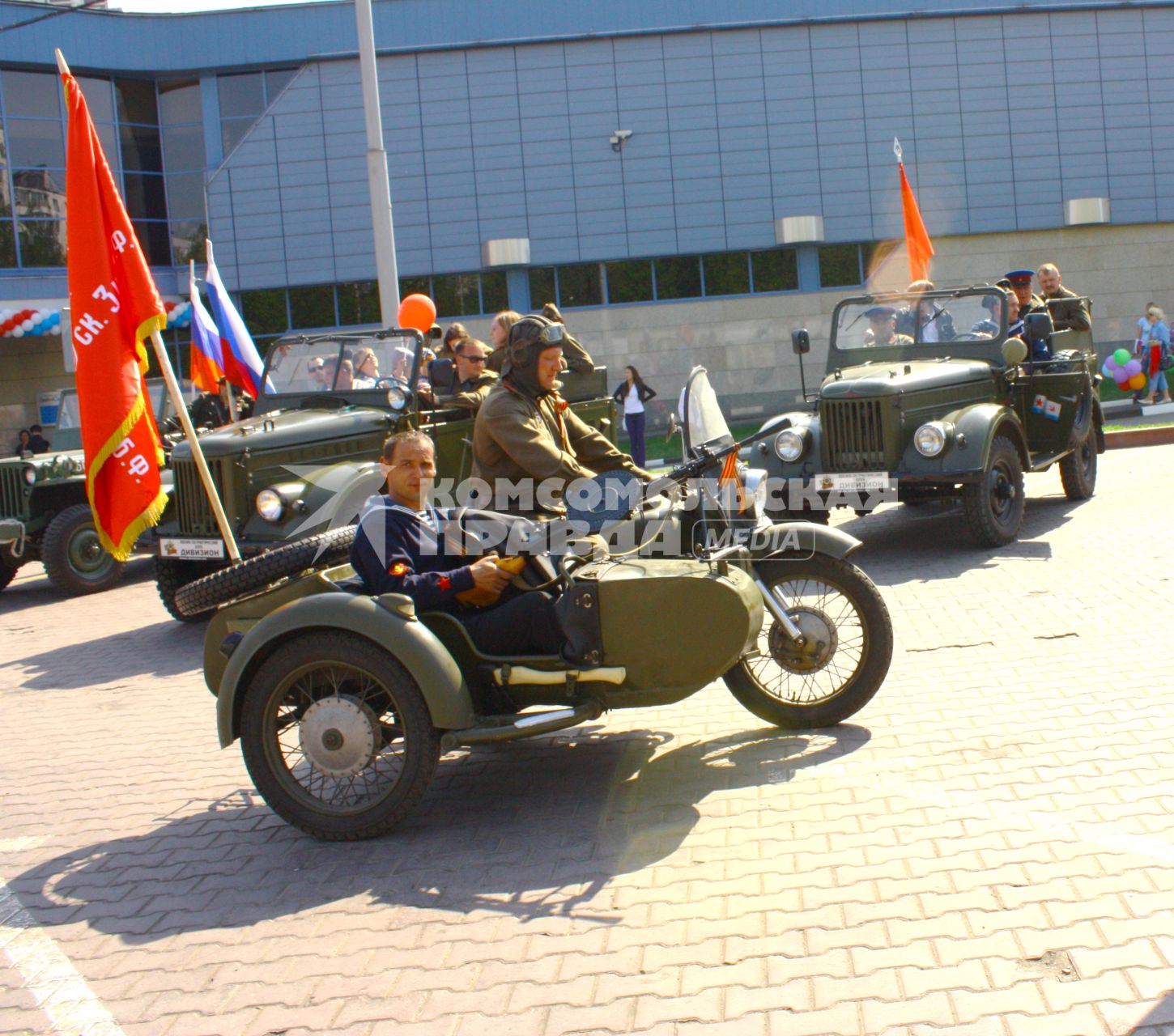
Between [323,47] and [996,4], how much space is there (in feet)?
53.2

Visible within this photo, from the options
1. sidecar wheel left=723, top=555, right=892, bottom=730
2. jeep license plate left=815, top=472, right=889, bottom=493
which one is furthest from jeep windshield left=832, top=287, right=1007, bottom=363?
sidecar wheel left=723, top=555, right=892, bottom=730

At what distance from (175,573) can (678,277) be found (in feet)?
73.5

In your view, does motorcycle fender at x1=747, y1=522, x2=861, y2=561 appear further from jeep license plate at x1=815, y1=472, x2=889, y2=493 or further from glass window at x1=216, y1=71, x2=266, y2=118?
glass window at x1=216, y1=71, x2=266, y2=118

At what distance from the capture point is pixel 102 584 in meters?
11.9

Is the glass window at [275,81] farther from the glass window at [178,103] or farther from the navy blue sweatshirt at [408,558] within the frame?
the navy blue sweatshirt at [408,558]

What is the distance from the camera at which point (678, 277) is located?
100 ft

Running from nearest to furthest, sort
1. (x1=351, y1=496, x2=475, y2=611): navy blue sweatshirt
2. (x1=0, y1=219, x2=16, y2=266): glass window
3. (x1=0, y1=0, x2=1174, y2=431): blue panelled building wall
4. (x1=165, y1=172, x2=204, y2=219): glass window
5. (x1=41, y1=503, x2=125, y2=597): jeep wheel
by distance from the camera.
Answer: (x1=351, y1=496, x2=475, y2=611): navy blue sweatshirt → (x1=41, y1=503, x2=125, y2=597): jeep wheel → (x1=0, y1=219, x2=16, y2=266): glass window → (x1=0, y1=0, x2=1174, y2=431): blue panelled building wall → (x1=165, y1=172, x2=204, y2=219): glass window

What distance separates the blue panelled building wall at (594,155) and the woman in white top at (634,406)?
967 cm

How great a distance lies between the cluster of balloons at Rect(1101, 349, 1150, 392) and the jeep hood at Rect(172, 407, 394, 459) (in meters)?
16.2

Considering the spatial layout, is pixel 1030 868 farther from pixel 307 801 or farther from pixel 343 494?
pixel 343 494

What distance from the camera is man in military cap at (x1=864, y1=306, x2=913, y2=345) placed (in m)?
Answer: 11.2

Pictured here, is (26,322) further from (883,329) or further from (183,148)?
(883,329)

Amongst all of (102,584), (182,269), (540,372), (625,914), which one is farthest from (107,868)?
(182,269)

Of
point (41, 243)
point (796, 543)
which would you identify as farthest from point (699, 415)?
point (41, 243)
